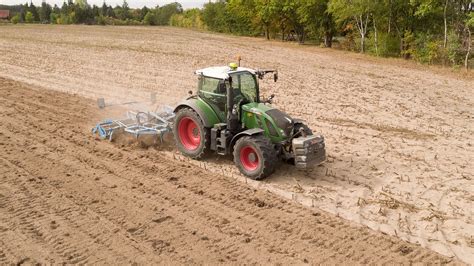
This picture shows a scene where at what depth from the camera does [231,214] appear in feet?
22.4

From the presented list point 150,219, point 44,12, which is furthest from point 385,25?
point 44,12

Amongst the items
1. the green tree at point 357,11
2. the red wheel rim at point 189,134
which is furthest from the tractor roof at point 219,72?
the green tree at point 357,11

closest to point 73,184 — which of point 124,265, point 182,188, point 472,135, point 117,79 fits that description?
point 182,188

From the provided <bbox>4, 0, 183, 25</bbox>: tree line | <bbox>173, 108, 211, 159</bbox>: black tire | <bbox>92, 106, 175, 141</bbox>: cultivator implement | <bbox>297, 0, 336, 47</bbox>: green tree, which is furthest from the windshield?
<bbox>4, 0, 183, 25</bbox>: tree line

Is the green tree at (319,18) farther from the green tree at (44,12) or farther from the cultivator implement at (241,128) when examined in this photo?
the green tree at (44,12)

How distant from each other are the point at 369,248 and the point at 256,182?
256 cm

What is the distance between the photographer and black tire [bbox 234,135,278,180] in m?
7.62

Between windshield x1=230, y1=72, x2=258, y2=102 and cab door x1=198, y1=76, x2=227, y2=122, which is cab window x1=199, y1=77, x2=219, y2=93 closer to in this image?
cab door x1=198, y1=76, x2=227, y2=122

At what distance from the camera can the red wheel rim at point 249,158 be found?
7.92m

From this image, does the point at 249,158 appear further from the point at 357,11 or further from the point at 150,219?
the point at 357,11

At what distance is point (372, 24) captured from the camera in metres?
31.0

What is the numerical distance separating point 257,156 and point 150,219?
222 cm

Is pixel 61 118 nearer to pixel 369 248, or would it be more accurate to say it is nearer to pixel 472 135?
pixel 369 248

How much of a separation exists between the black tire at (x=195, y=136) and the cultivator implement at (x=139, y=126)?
71cm
